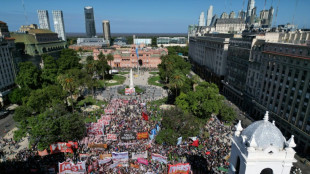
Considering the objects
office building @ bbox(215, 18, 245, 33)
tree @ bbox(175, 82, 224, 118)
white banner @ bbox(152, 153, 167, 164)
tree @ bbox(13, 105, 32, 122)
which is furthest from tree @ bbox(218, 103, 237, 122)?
office building @ bbox(215, 18, 245, 33)

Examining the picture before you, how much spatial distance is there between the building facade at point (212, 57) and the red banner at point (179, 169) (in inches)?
2102

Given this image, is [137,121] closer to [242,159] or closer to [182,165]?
[182,165]

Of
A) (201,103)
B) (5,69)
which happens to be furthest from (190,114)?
(5,69)

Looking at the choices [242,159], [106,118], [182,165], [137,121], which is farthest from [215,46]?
[242,159]

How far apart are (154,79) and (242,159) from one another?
3233 inches

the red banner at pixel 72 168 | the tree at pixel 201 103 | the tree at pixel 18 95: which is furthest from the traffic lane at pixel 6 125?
the tree at pixel 201 103

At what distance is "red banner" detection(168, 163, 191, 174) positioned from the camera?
28781mm

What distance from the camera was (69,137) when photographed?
1382 inches

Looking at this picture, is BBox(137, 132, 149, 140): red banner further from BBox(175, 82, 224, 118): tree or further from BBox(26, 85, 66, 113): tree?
BBox(26, 85, 66, 113): tree

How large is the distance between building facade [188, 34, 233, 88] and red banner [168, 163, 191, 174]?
5340cm

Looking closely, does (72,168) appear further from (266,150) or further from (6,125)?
(6,125)

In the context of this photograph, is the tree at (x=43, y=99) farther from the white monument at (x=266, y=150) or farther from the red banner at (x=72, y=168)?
the white monument at (x=266, y=150)

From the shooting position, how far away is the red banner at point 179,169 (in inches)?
1133

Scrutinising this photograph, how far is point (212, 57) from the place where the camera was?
277ft
